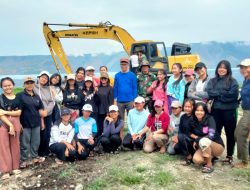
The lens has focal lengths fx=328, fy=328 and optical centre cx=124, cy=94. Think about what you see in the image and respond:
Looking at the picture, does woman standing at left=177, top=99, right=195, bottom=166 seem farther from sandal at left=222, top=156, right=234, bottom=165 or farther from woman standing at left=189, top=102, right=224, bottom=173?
sandal at left=222, top=156, right=234, bottom=165

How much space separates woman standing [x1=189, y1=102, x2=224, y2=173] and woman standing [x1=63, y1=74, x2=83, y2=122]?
2522 millimetres

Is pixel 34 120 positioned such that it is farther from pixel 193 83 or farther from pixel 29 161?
pixel 193 83

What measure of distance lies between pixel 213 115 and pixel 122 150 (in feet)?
7.45

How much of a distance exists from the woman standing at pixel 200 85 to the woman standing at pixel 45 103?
290cm

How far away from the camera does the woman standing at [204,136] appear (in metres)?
5.80

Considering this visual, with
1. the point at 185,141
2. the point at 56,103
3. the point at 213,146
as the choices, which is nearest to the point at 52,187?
the point at 56,103

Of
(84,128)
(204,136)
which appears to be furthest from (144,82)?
(204,136)

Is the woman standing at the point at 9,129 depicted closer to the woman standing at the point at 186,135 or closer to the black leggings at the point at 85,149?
the black leggings at the point at 85,149

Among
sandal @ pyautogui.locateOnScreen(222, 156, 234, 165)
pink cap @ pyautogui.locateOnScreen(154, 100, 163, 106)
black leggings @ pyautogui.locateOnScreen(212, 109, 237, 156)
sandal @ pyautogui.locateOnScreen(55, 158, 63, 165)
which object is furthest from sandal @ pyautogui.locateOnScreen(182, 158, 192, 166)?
sandal @ pyautogui.locateOnScreen(55, 158, 63, 165)

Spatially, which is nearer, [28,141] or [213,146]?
[213,146]

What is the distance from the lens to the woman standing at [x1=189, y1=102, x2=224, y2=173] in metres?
5.80

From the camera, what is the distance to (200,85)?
6477mm

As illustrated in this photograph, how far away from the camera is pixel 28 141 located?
6.46 m

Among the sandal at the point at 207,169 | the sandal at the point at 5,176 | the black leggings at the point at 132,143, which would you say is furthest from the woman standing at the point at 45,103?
the sandal at the point at 207,169
